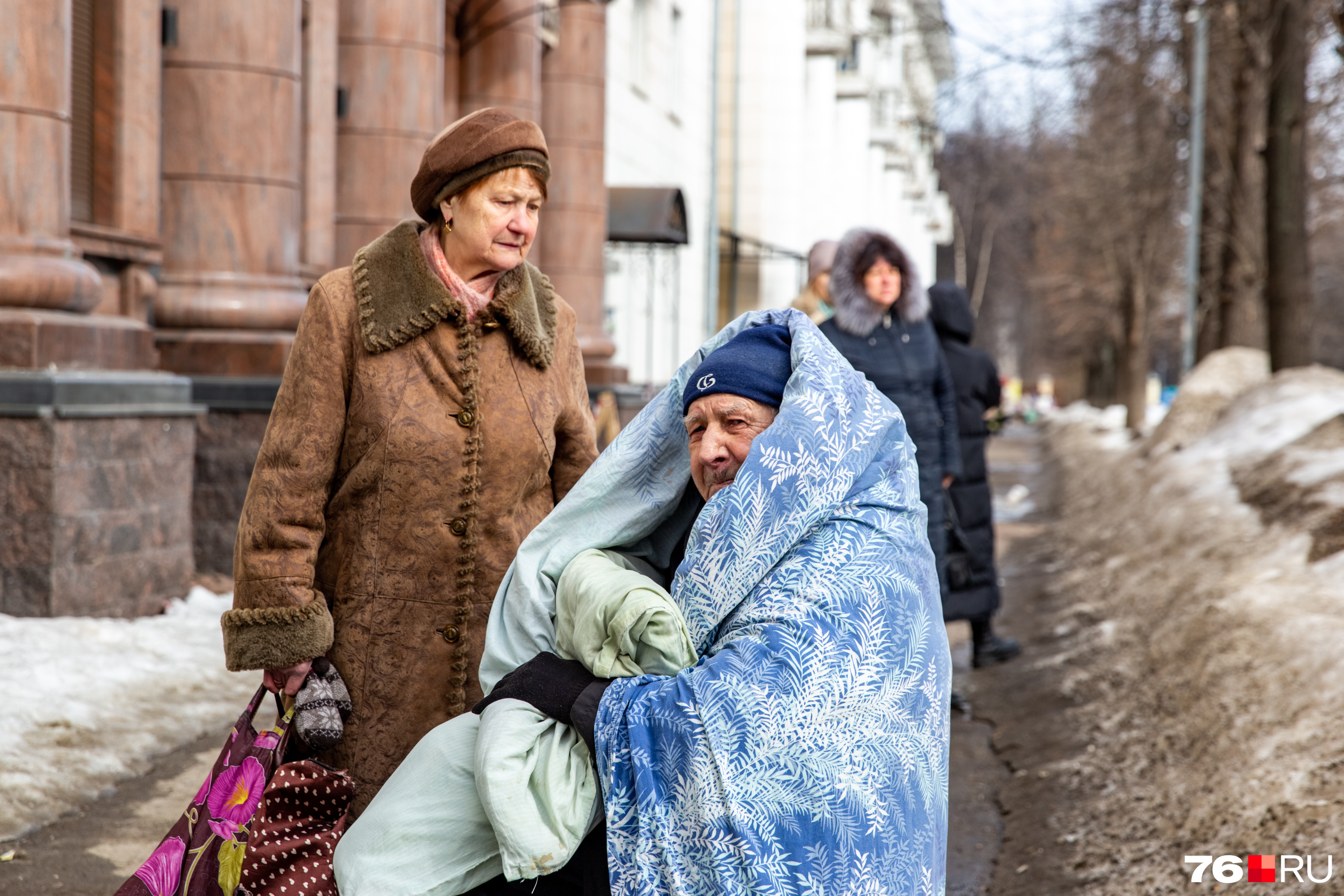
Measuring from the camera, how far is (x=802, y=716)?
2152mm

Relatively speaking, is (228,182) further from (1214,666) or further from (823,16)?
(823,16)

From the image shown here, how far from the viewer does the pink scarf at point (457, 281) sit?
131 inches

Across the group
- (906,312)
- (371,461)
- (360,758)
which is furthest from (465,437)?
(906,312)

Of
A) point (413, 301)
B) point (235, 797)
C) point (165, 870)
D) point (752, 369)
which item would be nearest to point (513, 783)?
point (752, 369)

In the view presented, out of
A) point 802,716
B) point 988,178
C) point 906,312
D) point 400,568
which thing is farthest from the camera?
point 988,178

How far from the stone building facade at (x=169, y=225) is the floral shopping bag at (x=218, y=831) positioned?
365 centimetres

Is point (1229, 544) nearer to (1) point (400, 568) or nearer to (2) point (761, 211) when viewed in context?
(1) point (400, 568)

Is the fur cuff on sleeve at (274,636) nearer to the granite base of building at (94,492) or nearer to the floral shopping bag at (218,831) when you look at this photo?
the floral shopping bag at (218,831)

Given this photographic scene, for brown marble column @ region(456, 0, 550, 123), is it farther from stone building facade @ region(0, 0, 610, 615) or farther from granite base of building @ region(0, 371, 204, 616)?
granite base of building @ region(0, 371, 204, 616)

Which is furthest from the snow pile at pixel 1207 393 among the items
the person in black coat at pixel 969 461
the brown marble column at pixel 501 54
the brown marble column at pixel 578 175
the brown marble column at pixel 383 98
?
the brown marble column at pixel 383 98

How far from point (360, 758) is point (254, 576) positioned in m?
0.47

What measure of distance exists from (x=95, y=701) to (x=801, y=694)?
13.3ft

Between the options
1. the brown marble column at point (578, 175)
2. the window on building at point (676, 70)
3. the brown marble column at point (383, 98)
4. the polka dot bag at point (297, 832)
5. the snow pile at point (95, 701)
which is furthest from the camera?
the window on building at point (676, 70)

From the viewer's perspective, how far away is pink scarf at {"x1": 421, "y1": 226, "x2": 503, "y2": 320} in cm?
333
